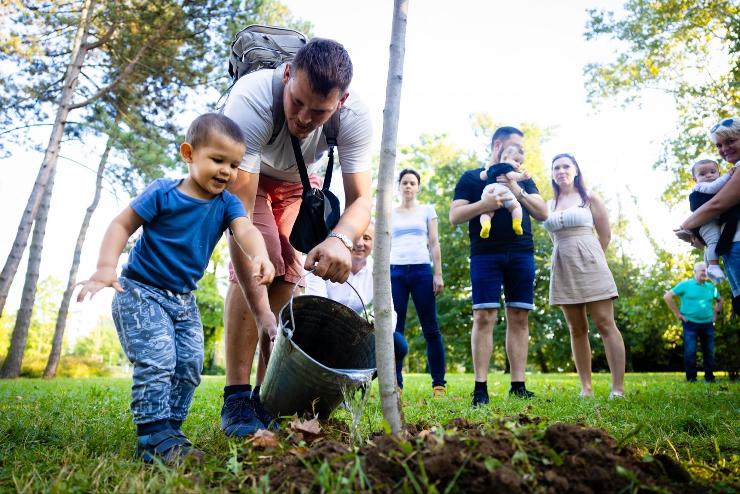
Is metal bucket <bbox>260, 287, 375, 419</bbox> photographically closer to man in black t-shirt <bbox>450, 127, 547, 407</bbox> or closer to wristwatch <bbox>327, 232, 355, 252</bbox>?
wristwatch <bbox>327, 232, 355, 252</bbox>

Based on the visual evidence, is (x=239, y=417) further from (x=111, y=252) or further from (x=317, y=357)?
(x=111, y=252)

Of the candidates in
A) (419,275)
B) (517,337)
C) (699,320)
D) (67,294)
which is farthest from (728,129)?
(67,294)

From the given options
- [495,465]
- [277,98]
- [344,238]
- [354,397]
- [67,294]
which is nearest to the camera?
[495,465]

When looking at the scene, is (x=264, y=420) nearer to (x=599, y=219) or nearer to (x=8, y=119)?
(x=599, y=219)

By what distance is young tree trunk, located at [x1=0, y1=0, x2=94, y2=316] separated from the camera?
11.0 meters

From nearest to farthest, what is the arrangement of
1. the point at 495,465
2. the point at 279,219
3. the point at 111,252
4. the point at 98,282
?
the point at 495,465, the point at 98,282, the point at 111,252, the point at 279,219

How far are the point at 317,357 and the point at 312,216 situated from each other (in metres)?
0.79

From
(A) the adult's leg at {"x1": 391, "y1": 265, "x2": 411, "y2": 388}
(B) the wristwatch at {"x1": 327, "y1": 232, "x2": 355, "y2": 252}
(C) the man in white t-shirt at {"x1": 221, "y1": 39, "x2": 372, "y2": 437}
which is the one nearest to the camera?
(C) the man in white t-shirt at {"x1": 221, "y1": 39, "x2": 372, "y2": 437}

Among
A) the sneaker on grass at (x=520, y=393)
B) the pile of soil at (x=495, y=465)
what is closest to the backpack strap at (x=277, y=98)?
the pile of soil at (x=495, y=465)

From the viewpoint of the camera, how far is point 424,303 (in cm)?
556

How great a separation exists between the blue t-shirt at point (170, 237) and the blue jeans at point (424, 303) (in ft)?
10.3

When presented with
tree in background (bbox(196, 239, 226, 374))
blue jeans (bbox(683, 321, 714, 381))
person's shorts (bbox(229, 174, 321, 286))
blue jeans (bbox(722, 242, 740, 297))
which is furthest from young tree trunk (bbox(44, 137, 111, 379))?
blue jeans (bbox(722, 242, 740, 297))

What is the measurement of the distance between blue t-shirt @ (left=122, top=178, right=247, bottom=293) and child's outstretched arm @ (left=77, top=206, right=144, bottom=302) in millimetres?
50

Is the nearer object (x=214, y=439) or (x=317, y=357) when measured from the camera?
(x=214, y=439)
